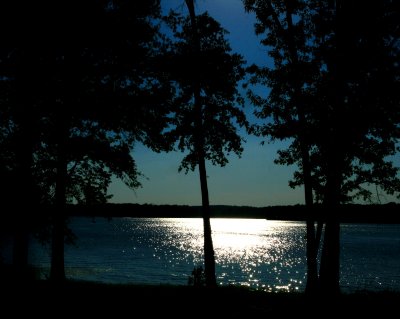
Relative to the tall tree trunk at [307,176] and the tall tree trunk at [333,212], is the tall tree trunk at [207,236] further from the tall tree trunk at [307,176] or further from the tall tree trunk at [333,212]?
the tall tree trunk at [333,212]

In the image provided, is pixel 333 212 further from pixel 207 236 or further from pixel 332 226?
pixel 207 236

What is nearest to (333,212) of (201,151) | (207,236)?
(207,236)

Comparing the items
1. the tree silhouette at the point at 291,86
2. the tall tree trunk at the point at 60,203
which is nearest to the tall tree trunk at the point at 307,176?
the tree silhouette at the point at 291,86

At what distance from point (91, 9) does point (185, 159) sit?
833 centimetres

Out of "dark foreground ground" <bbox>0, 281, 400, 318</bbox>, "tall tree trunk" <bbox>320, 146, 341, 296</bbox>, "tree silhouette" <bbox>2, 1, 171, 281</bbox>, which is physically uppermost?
"tree silhouette" <bbox>2, 1, 171, 281</bbox>

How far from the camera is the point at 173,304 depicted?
12211 millimetres

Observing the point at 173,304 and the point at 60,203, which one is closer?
the point at 173,304

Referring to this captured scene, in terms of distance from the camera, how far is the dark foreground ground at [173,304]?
10977mm

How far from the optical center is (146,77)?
17062 mm

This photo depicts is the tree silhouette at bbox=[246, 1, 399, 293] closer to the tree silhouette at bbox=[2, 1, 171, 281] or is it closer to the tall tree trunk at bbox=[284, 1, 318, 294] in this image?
the tall tree trunk at bbox=[284, 1, 318, 294]

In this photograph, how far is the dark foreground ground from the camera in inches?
432

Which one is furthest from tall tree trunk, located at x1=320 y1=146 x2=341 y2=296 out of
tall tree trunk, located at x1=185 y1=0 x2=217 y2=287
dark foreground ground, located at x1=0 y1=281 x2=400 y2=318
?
tall tree trunk, located at x1=185 y1=0 x2=217 y2=287

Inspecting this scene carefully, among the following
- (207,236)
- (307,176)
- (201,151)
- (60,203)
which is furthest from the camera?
(201,151)

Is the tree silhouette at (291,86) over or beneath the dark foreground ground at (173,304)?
over
